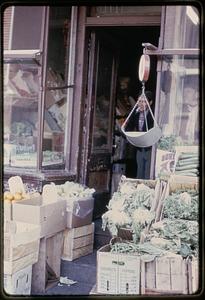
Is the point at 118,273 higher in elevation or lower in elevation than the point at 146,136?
lower

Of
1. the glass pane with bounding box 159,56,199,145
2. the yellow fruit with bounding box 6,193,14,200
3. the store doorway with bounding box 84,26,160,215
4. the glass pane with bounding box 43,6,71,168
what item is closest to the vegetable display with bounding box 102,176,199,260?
A: the glass pane with bounding box 159,56,199,145

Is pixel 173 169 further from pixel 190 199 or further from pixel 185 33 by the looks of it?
pixel 185 33

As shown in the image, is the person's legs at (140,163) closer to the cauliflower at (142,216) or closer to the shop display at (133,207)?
the shop display at (133,207)

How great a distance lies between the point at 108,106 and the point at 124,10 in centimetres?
148

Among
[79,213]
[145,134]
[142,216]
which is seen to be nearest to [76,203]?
[79,213]

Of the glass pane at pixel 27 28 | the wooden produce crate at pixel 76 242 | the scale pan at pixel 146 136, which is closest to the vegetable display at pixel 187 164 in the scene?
the scale pan at pixel 146 136

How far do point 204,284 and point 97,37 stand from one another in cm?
389

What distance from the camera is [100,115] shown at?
6.58 meters

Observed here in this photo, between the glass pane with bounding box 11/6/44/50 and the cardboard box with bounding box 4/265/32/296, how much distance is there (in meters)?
2.75

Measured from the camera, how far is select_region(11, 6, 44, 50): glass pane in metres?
5.59

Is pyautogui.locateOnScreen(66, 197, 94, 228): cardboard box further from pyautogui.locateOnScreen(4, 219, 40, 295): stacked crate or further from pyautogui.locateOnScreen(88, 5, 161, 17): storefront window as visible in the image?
pyautogui.locateOnScreen(88, 5, 161, 17): storefront window

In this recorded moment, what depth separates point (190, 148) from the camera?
16.8 feet

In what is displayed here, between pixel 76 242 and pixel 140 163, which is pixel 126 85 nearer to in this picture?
pixel 140 163

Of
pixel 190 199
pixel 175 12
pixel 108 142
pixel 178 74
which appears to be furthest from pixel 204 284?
pixel 108 142
